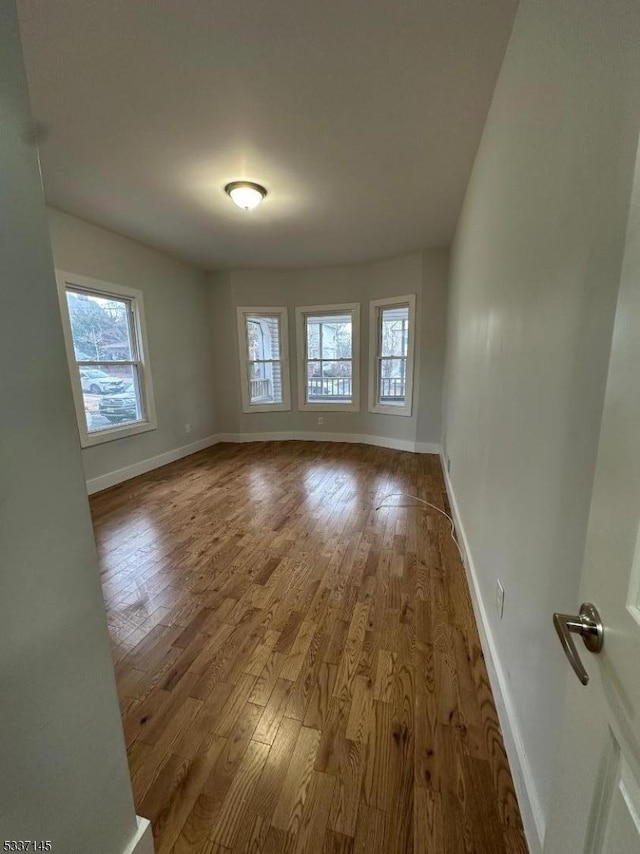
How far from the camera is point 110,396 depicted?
3836 mm

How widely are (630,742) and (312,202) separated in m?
3.53

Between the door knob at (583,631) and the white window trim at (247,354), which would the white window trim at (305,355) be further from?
the door knob at (583,631)

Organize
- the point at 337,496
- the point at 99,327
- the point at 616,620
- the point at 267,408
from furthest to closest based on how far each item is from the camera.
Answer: the point at 267,408 < the point at 99,327 < the point at 337,496 < the point at 616,620

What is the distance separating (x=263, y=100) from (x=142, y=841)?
2.97 metres

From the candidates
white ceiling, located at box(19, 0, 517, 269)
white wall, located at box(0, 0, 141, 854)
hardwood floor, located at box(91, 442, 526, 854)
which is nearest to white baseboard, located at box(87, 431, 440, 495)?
hardwood floor, located at box(91, 442, 526, 854)

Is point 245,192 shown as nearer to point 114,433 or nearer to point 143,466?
point 114,433

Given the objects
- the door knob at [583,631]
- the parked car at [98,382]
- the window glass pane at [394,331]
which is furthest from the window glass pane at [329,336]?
the door knob at [583,631]

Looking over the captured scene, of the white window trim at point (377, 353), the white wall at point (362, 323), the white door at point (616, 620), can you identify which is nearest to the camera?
the white door at point (616, 620)

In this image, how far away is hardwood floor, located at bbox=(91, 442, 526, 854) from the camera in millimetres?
999

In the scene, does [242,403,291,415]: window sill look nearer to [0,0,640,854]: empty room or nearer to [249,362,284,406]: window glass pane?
[249,362,284,406]: window glass pane

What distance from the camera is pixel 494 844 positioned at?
94 centimetres

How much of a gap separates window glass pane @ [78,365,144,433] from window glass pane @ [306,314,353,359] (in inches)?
100.0

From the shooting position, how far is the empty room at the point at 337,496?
23.1 inches

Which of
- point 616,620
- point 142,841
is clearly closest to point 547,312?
point 616,620
